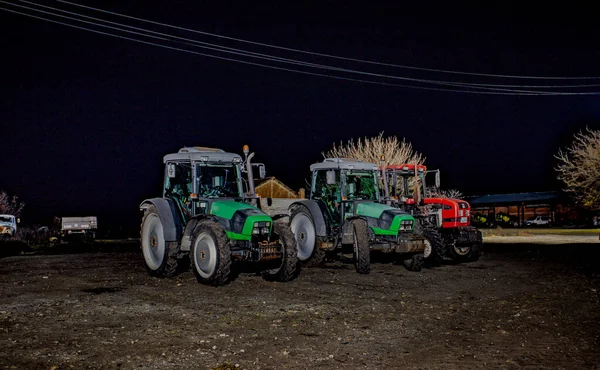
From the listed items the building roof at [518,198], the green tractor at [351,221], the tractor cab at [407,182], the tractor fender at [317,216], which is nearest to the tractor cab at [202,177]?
the green tractor at [351,221]

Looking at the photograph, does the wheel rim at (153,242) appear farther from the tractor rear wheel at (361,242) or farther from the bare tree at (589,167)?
the bare tree at (589,167)

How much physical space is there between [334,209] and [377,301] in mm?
5222

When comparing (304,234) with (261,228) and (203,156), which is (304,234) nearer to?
(261,228)

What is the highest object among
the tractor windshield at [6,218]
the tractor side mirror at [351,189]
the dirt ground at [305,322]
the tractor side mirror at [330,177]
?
the tractor side mirror at [330,177]

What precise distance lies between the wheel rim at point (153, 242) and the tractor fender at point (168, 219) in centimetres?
61

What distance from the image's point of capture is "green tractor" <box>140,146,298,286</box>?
1141 cm

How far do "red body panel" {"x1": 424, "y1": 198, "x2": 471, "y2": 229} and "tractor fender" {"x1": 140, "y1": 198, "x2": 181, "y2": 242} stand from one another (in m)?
8.32

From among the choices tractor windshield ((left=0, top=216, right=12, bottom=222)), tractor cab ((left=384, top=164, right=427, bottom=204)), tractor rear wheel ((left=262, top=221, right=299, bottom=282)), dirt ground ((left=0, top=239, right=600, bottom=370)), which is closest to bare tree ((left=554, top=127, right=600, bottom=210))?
tractor cab ((left=384, top=164, right=427, bottom=204))

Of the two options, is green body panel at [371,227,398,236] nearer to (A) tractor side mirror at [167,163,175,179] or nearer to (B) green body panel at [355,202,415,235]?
(B) green body panel at [355,202,415,235]

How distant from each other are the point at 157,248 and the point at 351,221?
4703mm

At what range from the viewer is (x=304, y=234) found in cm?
1515

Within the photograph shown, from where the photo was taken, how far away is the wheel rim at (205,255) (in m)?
11.3

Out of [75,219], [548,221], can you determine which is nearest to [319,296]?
[75,219]

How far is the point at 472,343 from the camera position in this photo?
6.96m
